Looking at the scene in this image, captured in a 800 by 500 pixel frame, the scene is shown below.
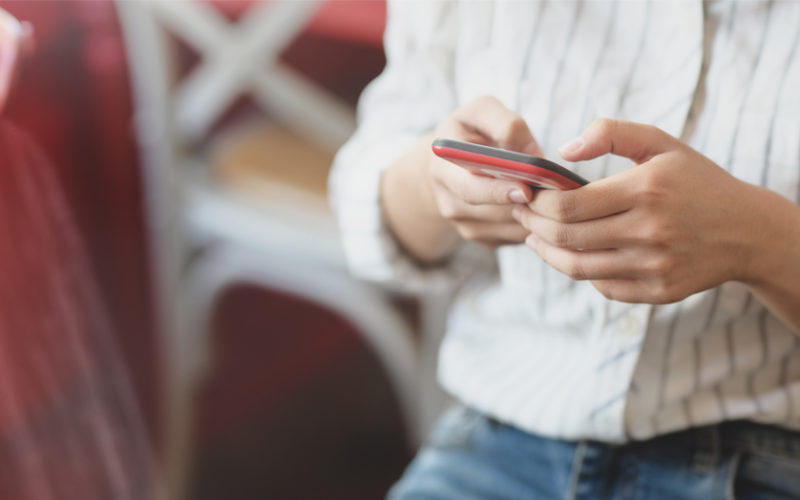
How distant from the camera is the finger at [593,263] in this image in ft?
1.41

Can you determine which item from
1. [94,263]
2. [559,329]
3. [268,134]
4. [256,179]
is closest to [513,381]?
[559,329]

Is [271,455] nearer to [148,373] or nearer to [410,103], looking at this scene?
[148,373]

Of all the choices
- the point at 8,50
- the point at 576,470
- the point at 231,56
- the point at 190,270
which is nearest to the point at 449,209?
the point at 576,470

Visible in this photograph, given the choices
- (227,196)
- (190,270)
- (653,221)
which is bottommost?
(190,270)

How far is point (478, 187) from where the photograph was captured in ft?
1.48

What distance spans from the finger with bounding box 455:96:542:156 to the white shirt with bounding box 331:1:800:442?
0.06 metres

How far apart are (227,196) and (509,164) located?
725 mm

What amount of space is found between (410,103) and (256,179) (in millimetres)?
445

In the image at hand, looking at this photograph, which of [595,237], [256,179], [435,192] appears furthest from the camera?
[256,179]

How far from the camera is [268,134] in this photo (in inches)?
44.6

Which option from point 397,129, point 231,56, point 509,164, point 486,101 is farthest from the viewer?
point 231,56

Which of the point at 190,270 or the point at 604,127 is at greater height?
the point at 604,127

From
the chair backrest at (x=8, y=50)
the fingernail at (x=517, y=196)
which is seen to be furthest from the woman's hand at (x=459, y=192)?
the chair backrest at (x=8, y=50)

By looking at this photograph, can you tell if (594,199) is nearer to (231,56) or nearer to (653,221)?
(653,221)
